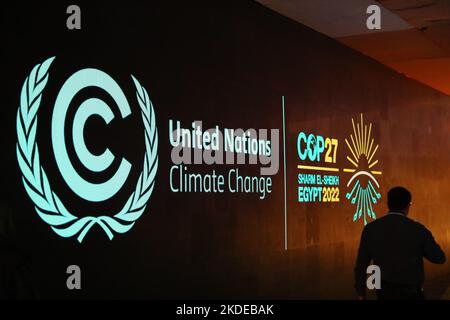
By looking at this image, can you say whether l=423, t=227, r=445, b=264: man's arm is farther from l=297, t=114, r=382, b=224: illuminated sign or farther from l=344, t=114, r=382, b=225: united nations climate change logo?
l=344, t=114, r=382, b=225: united nations climate change logo

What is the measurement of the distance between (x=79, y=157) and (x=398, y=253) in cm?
212

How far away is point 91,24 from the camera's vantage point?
15.5ft

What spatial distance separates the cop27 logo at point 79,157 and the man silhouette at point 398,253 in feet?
5.46

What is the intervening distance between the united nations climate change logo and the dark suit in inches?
156

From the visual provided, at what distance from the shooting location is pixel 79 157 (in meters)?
4.60

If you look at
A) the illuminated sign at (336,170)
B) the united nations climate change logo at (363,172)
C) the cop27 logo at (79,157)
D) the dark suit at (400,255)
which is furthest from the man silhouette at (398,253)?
the united nations climate change logo at (363,172)

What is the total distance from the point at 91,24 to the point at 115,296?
185 centimetres

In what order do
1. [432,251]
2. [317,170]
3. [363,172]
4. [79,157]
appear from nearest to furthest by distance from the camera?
[432,251], [79,157], [317,170], [363,172]

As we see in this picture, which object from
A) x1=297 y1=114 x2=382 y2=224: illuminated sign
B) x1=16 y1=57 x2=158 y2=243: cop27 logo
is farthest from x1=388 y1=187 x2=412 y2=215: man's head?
x1=297 y1=114 x2=382 y2=224: illuminated sign

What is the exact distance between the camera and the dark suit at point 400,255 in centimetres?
434

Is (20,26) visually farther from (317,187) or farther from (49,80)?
(317,187)

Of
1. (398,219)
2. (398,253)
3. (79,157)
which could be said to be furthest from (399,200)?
(79,157)

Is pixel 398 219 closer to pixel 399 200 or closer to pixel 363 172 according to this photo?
pixel 399 200

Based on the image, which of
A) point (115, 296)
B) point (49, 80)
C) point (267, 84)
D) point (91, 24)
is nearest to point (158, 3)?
point (91, 24)
